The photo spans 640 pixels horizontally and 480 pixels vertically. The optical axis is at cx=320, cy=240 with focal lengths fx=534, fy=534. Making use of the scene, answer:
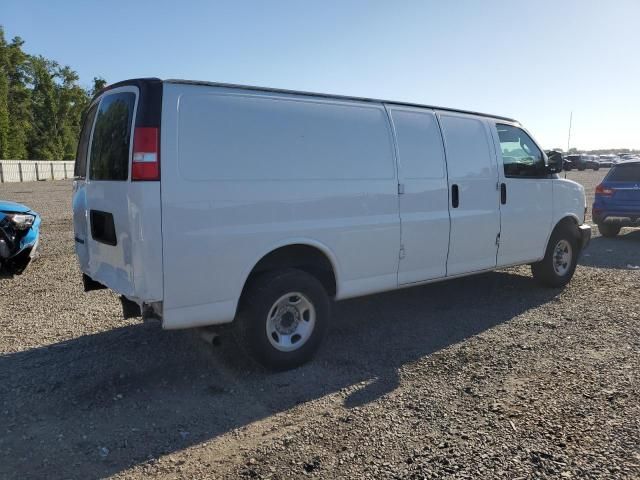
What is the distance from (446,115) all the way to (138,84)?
3.29 m

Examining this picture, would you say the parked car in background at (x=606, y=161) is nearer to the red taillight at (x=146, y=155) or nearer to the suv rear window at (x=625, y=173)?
the suv rear window at (x=625, y=173)

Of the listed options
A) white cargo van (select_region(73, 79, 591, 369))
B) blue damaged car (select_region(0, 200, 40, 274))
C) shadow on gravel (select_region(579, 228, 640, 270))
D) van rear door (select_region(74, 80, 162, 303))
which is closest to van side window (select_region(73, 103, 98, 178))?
white cargo van (select_region(73, 79, 591, 369))

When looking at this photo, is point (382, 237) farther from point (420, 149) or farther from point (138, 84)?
point (138, 84)

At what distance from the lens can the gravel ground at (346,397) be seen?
3201mm

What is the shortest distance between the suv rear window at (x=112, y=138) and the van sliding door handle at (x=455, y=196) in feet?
10.8

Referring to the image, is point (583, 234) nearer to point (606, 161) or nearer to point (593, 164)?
point (593, 164)

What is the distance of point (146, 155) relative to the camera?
370 cm

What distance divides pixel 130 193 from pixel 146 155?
11.4 inches

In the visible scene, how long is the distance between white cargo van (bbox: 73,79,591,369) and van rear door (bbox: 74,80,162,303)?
13 millimetres

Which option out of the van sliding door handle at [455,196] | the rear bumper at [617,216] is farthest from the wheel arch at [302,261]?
the rear bumper at [617,216]

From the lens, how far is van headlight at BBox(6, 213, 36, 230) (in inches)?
315

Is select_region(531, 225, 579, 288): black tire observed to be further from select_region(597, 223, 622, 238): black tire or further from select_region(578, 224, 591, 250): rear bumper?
select_region(597, 223, 622, 238): black tire

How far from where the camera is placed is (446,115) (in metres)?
5.77

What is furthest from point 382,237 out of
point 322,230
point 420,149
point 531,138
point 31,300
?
point 31,300
